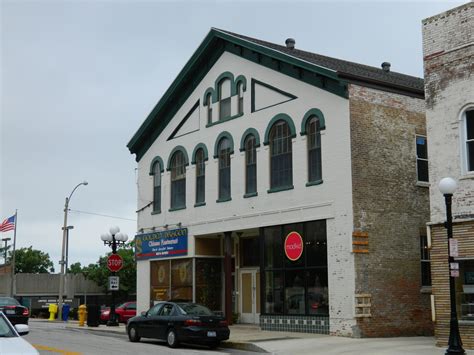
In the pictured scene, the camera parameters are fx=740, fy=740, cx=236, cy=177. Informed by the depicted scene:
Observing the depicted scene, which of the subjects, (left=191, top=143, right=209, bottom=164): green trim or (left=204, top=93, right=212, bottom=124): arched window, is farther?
(left=204, top=93, right=212, bottom=124): arched window

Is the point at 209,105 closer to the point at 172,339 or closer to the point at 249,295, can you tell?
the point at 249,295

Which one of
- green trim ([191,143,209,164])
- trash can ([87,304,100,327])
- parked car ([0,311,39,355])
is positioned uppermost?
green trim ([191,143,209,164])

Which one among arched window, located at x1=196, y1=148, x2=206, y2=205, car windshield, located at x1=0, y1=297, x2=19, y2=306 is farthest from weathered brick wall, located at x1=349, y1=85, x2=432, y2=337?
car windshield, located at x1=0, y1=297, x2=19, y2=306

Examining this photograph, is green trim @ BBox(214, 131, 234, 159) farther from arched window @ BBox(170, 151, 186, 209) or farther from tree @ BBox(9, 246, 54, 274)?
tree @ BBox(9, 246, 54, 274)

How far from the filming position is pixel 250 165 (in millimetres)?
27922

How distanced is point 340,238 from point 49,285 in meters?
47.4

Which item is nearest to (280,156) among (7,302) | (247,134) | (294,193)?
(294,193)

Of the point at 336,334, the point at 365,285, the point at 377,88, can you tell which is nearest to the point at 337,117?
the point at 377,88

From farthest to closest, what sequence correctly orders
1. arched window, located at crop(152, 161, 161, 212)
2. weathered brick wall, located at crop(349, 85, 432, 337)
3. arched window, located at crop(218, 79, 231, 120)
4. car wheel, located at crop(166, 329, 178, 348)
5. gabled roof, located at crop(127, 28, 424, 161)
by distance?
arched window, located at crop(152, 161, 161, 212) < arched window, located at crop(218, 79, 231, 120) < gabled roof, located at crop(127, 28, 424, 161) < weathered brick wall, located at crop(349, 85, 432, 337) < car wheel, located at crop(166, 329, 178, 348)

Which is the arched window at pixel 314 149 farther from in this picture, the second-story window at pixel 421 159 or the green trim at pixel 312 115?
the second-story window at pixel 421 159

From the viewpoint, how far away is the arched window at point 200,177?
30.4 meters

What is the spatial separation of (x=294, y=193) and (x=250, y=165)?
2890 millimetres

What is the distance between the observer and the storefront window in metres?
30.3

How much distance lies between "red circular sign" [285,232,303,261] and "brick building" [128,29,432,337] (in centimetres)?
4
